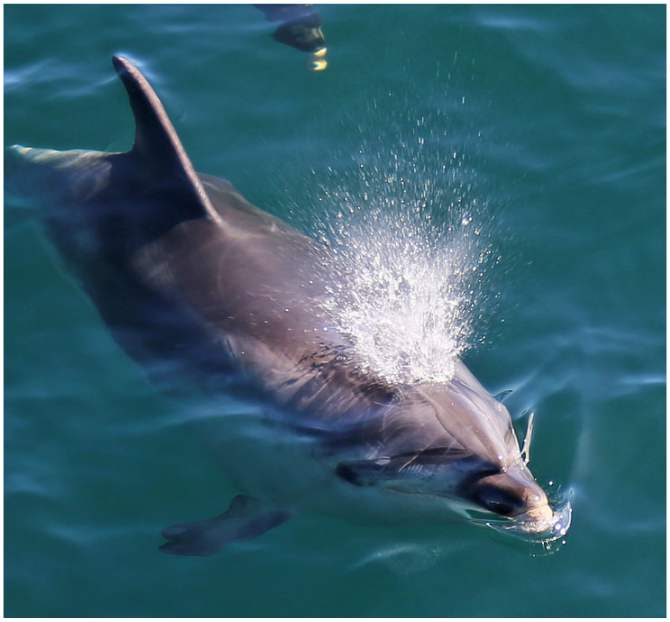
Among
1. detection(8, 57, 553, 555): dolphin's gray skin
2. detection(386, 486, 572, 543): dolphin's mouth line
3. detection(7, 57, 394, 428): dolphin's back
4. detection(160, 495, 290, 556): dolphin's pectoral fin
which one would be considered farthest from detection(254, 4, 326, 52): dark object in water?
detection(386, 486, 572, 543): dolphin's mouth line

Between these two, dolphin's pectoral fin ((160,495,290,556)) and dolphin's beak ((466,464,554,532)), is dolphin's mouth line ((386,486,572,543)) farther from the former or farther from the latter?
dolphin's pectoral fin ((160,495,290,556))

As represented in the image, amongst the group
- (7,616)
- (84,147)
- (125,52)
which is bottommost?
(7,616)

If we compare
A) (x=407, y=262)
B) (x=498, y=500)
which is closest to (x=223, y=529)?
(x=498, y=500)

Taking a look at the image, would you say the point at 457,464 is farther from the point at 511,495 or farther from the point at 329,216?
the point at 329,216

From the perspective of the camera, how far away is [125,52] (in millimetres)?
13938

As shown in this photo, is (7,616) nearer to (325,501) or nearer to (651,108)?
(325,501)

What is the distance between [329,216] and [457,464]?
394 centimetres

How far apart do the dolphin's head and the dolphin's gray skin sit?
0.04 feet

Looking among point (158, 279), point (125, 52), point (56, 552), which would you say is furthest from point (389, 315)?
point (125, 52)

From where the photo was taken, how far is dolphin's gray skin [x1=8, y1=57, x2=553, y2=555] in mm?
7828

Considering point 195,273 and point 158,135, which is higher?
point 158,135

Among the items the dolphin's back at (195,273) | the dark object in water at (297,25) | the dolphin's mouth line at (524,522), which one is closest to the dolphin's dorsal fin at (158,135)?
the dolphin's back at (195,273)

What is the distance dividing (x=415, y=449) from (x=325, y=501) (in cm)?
104

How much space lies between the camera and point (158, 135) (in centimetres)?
967
